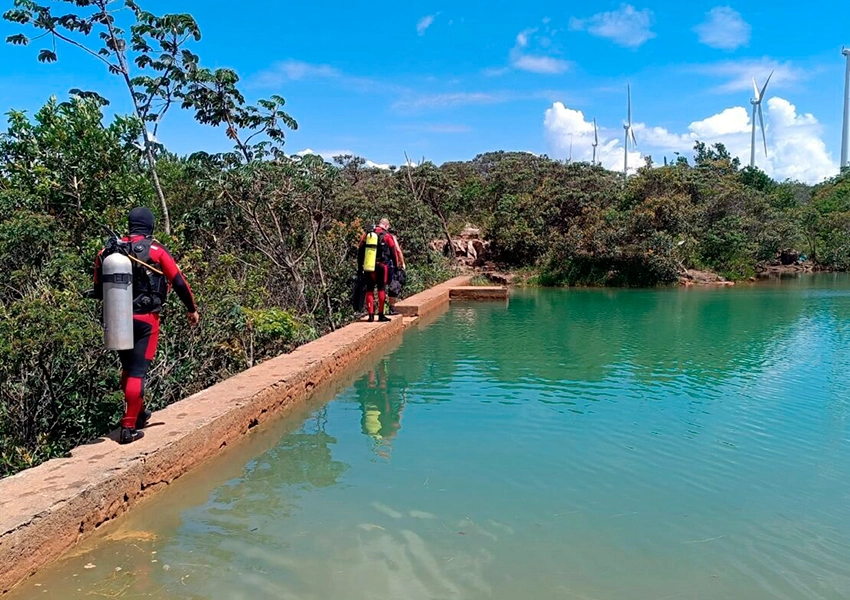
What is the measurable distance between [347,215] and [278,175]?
20.8ft

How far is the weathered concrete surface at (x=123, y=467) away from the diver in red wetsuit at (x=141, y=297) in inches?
7.9

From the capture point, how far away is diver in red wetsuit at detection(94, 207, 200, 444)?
3.49m

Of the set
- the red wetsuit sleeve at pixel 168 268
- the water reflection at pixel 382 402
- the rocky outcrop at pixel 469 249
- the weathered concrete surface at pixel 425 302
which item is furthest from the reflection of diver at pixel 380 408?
the rocky outcrop at pixel 469 249

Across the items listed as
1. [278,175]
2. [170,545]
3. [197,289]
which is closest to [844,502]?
[170,545]

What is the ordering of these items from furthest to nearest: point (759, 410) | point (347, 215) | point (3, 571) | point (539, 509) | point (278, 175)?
1. point (347, 215)
2. point (278, 175)
3. point (759, 410)
4. point (539, 509)
5. point (3, 571)

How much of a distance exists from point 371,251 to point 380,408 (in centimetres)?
311

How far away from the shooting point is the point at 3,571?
2373mm

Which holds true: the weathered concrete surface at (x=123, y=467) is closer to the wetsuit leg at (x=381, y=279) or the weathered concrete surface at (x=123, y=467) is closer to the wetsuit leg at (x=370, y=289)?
the wetsuit leg at (x=381, y=279)

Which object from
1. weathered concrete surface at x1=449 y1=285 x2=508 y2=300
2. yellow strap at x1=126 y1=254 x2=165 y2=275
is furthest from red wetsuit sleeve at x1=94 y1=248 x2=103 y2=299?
weathered concrete surface at x1=449 y1=285 x2=508 y2=300

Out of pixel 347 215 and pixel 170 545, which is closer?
pixel 170 545

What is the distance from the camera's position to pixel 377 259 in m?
8.02

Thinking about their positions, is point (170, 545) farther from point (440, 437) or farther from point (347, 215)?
point (347, 215)

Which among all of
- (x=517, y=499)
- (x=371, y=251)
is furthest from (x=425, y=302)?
(x=517, y=499)

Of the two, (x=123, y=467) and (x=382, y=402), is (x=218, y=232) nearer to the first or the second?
(x=382, y=402)
